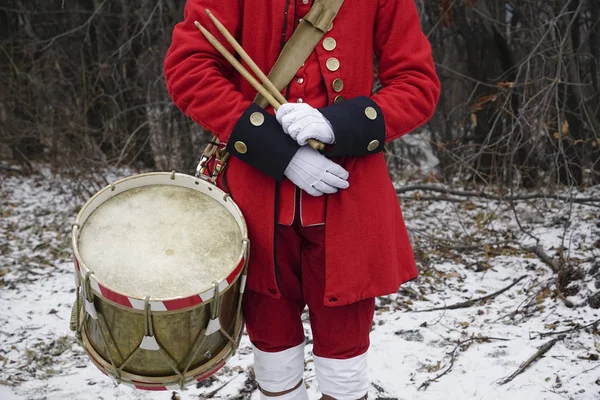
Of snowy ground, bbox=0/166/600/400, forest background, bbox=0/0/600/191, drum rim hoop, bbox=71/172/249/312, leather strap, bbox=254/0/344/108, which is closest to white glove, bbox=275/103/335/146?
leather strap, bbox=254/0/344/108

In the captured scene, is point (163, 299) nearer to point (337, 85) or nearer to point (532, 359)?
point (337, 85)

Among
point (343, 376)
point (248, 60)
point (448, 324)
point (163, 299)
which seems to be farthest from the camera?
point (448, 324)

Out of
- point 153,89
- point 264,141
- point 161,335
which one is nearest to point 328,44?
point 264,141

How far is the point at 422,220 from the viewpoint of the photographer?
579 centimetres

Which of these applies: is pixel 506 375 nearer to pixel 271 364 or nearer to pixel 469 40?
pixel 271 364

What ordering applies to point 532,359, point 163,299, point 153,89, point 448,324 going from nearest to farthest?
point 163,299, point 532,359, point 448,324, point 153,89

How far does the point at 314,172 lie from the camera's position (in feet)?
5.48

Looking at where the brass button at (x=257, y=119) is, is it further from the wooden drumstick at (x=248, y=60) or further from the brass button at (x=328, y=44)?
the brass button at (x=328, y=44)

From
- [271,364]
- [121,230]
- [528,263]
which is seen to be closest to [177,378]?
[271,364]

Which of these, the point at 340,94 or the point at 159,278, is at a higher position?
the point at 340,94

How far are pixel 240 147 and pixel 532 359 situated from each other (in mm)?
2009

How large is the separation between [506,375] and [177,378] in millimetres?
1735

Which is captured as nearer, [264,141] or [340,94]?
[264,141]

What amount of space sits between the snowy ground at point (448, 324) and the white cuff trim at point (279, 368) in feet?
2.81
